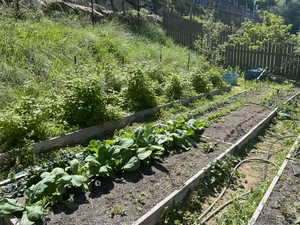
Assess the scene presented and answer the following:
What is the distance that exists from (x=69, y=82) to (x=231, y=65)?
31.1 feet

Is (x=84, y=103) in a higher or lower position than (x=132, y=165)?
higher

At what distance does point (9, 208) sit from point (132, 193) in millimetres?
1148

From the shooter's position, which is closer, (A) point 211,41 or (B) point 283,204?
(B) point 283,204

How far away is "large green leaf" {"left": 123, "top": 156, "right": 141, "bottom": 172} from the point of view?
2854 millimetres

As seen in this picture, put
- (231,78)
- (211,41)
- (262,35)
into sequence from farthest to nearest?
(211,41) → (262,35) → (231,78)

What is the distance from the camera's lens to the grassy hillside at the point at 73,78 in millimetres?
3713

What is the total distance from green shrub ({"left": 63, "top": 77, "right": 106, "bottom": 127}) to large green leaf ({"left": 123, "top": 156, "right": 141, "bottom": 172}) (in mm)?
1562

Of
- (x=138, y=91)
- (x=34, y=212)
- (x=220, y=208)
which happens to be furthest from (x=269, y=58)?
(x=34, y=212)

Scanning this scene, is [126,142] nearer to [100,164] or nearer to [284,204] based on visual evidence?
[100,164]

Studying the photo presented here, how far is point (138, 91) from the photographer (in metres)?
5.33

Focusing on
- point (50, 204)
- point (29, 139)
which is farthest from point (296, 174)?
point (29, 139)

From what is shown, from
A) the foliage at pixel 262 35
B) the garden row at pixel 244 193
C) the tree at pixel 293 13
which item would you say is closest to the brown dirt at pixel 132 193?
the garden row at pixel 244 193

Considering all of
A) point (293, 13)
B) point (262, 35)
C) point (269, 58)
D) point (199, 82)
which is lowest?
point (199, 82)

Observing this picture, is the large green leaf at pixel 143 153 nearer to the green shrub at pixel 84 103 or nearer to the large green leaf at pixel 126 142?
the large green leaf at pixel 126 142
